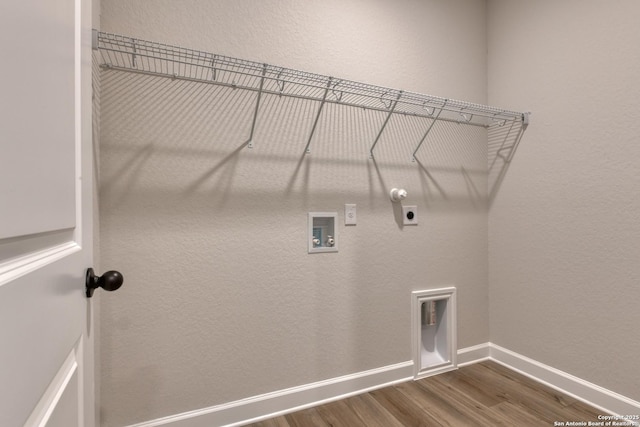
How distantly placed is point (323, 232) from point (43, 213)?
4.56ft

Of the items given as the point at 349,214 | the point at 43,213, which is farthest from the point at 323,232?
the point at 43,213

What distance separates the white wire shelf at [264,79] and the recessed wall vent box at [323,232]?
0.38 metres

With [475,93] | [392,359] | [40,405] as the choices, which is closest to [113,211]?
[40,405]

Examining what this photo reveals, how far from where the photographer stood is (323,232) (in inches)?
67.8

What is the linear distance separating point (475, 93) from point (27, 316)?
248 centimetres

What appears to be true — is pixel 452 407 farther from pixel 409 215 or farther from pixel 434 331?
pixel 409 215

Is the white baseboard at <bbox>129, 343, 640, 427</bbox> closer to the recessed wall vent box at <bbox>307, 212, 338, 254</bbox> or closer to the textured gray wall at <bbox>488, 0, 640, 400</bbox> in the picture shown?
the textured gray wall at <bbox>488, 0, 640, 400</bbox>

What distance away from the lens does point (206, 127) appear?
1438 millimetres

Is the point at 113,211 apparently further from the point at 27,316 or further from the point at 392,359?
the point at 392,359

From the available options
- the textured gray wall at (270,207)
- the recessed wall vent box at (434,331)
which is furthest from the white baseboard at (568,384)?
the recessed wall vent box at (434,331)

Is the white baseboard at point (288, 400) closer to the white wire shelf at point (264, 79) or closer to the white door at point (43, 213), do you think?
the white door at point (43, 213)

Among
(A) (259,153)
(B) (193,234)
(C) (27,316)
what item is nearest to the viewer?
(C) (27,316)

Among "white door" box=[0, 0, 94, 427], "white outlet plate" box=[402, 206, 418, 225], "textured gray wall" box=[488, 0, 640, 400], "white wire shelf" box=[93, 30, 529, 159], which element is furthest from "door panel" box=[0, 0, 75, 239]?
"textured gray wall" box=[488, 0, 640, 400]

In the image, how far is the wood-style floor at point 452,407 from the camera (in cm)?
152
